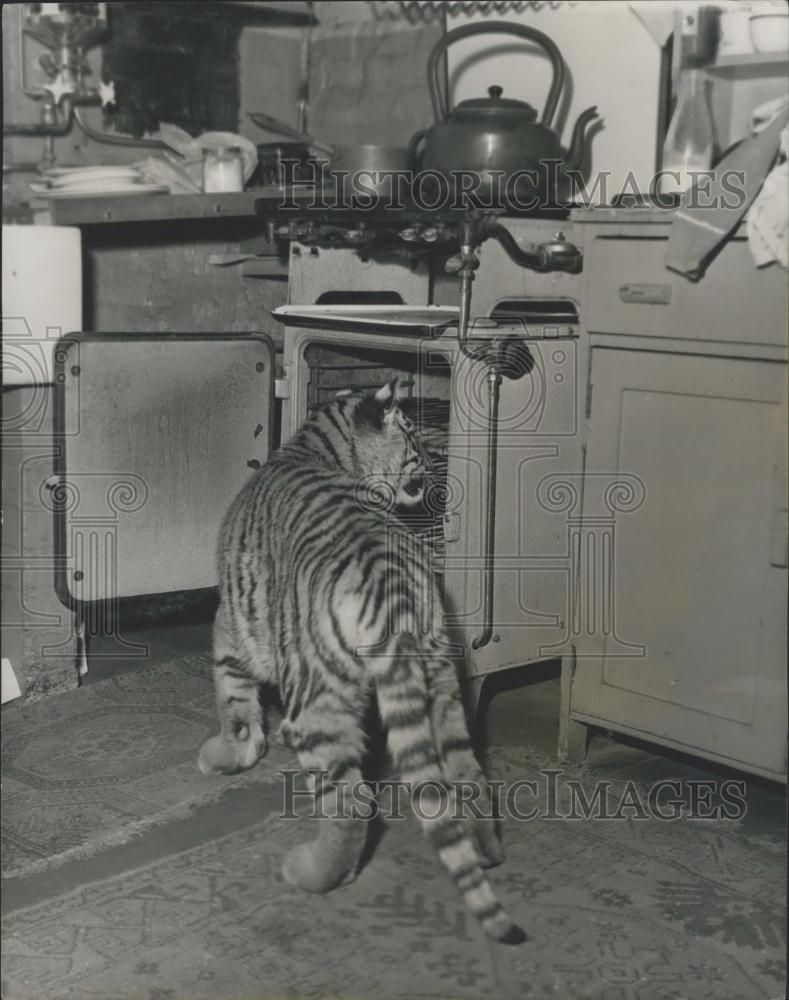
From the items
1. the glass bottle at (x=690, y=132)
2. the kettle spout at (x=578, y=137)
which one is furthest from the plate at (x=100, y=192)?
the glass bottle at (x=690, y=132)

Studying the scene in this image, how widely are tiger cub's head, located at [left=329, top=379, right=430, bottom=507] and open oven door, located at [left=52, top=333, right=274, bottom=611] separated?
0.58m

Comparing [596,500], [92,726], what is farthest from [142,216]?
[596,500]

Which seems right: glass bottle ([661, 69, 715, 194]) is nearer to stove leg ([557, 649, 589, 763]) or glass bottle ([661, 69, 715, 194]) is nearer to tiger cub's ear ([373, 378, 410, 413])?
tiger cub's ear ([373, 378, 410, 413])

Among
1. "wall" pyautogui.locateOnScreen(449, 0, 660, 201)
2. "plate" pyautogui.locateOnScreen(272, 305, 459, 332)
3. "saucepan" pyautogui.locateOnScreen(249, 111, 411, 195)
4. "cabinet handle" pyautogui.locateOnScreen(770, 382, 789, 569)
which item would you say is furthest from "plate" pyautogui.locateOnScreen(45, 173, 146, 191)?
"cabinet handle" pyautogui.locateOnScreen(770, 382, 789, 569)

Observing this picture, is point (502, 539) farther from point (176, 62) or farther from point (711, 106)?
point (176, 62)

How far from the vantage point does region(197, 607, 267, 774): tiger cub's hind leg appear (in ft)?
9.52

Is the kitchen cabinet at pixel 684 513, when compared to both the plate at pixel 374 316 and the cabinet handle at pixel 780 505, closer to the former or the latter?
the cabinet handle at pixel 780 505

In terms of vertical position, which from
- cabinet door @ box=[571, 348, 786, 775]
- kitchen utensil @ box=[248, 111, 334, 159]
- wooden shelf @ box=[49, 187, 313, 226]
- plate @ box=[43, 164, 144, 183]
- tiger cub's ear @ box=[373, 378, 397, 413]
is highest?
kitchen utensil @ box=[248, 111, 334, 159]

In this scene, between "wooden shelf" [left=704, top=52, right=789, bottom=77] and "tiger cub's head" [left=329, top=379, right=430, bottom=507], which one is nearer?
"tiger cub's head" [left=329, top=379, right=430, bottom=507]

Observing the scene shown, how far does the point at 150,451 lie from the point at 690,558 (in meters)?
1.73

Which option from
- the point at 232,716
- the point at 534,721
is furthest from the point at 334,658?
the point at 534,721

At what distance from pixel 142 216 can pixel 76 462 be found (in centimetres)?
112

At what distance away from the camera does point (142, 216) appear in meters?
4.04

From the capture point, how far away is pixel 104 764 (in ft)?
9.86
